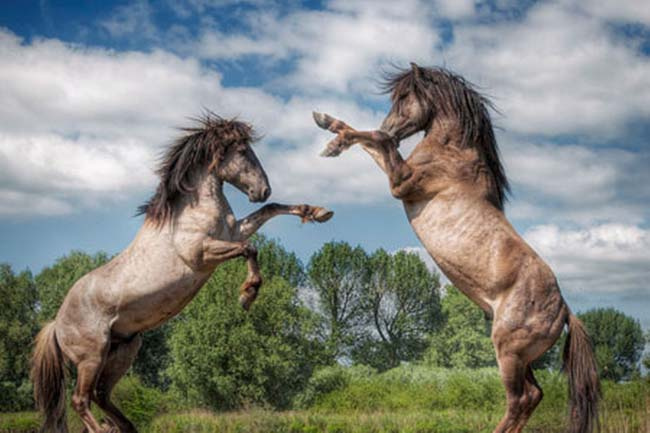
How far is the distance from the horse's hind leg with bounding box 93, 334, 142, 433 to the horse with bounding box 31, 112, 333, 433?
11 mm

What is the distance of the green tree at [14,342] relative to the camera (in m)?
33.7

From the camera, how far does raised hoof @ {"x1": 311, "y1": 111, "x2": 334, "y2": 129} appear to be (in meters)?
6.86

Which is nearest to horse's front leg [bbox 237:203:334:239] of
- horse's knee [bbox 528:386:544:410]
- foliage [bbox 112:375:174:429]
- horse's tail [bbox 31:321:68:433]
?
horse's knee [bbox 528:386:544:410]

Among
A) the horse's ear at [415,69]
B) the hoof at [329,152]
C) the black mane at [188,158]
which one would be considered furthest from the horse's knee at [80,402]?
the horse's ear at [415,69]

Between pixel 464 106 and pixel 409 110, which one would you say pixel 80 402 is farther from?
pixel 464 106

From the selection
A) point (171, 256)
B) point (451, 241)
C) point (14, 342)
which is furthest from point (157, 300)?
point (14, 342)

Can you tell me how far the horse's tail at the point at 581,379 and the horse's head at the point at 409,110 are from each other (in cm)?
233

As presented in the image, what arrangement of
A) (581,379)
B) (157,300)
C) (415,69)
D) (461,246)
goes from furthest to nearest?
(157,300)
(415,69)
(581,379)
(461,246)

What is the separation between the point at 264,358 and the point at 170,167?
2710cm

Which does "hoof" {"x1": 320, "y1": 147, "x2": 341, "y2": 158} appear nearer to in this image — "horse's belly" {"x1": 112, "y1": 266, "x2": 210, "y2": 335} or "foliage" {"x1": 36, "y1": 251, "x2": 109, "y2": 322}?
"horse's belly" {"x1": 112, "y1": 266, "x2": 210, "y2": 335}

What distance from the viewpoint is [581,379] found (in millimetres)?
6363

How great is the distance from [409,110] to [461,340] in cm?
5004

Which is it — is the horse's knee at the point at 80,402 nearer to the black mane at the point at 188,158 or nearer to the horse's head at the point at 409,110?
the black mane at the point at 188,158

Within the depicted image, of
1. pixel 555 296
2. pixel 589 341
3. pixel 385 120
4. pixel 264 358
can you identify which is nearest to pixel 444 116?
pixel 385 120
